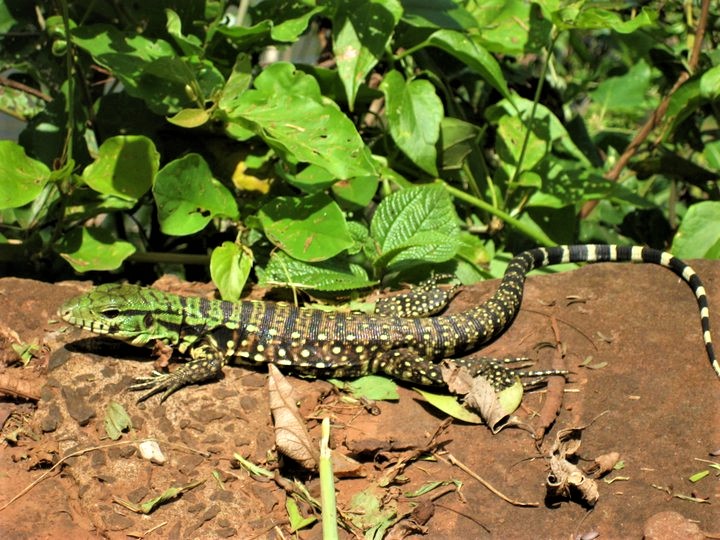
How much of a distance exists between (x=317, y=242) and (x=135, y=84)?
1.98 meters

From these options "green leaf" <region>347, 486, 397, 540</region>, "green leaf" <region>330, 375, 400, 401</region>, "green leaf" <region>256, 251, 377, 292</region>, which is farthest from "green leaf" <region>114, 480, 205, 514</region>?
"green leaf" <region>256, 251, 377, 292</region>

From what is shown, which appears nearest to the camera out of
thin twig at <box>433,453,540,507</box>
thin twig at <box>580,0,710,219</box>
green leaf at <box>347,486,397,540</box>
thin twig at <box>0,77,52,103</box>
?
green leaf at <box>347,486,397,540</box>

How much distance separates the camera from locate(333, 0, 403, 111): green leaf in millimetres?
6785

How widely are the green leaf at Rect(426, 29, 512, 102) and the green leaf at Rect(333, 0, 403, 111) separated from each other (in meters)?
0.56

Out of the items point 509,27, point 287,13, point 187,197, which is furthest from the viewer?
point 509,27

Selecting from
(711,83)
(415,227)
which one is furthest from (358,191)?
(711,83)

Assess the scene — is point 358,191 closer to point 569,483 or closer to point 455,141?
point 455,141

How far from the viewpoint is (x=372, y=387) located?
19.4ft

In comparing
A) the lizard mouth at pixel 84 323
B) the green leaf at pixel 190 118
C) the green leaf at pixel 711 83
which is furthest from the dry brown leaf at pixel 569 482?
the green leaf at pixel 711 83

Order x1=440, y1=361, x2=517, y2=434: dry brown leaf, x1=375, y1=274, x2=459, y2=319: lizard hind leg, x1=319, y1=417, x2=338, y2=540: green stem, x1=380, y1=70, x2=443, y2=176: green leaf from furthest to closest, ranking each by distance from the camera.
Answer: x1=380, y1=70, x2=443, y2=176: green leaf
x1=375, y1=274, x2=459, y2=319: lizard hind leg
x1=440, y1=361, x2=517, y2=434: dry brown leaf
x1=319, y1=417, x2=338, y2=540: green stem

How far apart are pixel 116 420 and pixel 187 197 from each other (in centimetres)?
197

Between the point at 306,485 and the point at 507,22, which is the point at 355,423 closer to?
the point at 306,485

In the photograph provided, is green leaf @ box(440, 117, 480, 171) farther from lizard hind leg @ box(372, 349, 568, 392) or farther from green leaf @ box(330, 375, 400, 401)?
green leaf @ box(330, 375, 400, 401)

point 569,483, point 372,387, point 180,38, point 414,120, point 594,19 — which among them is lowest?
point 372,387
